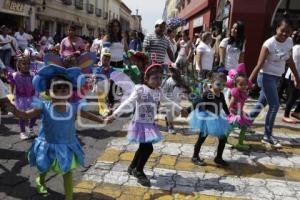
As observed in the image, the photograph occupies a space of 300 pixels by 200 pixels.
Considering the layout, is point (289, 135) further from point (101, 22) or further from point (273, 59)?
point (101, 22)

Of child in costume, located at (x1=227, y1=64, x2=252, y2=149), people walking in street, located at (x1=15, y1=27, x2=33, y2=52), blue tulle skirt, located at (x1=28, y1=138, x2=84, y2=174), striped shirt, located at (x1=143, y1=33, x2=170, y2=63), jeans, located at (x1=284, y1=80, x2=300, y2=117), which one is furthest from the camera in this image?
people walking in street, located at (x1=15, y1=27, x2=33, y2=52)

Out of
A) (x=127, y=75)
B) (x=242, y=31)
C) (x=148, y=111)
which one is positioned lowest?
(x=148, y=111)

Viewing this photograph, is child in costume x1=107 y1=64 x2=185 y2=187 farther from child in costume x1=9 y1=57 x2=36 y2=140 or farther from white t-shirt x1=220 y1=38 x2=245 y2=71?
white t-shirt x1=220 y1=38 x2=245 y2=71

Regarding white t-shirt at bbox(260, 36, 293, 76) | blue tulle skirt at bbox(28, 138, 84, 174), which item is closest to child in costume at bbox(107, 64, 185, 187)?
blue tulle skirt at bbox(28, 138, 84, 174)

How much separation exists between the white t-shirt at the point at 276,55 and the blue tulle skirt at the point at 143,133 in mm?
2557

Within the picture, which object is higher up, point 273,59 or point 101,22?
point 101,22

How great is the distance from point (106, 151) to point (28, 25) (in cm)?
2368

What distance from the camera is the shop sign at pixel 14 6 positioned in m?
24.4

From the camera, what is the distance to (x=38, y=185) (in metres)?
4.46

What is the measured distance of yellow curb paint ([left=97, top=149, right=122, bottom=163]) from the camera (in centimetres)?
575

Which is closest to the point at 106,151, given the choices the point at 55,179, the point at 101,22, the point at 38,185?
the point at 55,179

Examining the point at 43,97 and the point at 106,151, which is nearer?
the point at 43,97

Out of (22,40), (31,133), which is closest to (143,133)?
(31,133)

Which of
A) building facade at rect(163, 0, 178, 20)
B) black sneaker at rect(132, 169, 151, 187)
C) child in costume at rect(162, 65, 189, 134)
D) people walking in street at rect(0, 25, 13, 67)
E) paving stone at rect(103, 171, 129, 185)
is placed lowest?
paving stone at rect(103, 171, 129, 185)
